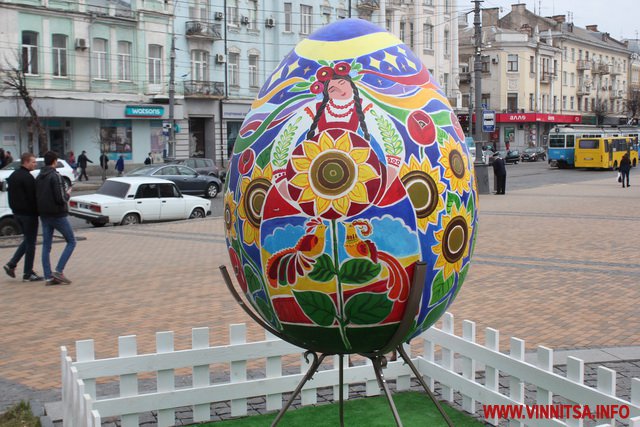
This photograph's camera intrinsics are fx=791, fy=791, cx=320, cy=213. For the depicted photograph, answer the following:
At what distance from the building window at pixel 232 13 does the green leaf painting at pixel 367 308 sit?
149 ft

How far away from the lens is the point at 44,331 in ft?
26.7

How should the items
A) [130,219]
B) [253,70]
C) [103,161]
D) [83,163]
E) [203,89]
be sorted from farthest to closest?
1. [253,70]
2. [203,89]
3. [83,163]
4. [103,161]
5. [130,219]

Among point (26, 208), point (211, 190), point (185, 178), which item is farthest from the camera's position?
point (211, 190)

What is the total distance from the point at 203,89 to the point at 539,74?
143 feet

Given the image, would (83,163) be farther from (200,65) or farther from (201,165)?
(200,65)

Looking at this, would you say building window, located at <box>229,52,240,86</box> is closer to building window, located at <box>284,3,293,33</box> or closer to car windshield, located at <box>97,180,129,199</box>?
building window, located at <box>284,3,293,33</box>

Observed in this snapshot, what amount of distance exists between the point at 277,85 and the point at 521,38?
247 ft

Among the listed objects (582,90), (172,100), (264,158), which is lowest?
(264,158)

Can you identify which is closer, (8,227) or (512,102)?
(8,227)

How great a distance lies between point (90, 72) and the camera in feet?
131

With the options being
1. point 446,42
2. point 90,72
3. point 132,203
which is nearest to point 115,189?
point 132,203

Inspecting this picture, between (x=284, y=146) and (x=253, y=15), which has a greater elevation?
(x=253, y=15)

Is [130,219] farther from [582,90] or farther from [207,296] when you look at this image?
[582,90]

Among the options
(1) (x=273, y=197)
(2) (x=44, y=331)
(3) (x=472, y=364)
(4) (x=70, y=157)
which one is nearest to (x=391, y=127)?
(1) (x=273, y=197)
